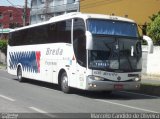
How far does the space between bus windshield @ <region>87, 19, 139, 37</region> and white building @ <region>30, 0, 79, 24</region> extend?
3880 cm

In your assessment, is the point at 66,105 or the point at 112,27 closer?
the point at 66,105

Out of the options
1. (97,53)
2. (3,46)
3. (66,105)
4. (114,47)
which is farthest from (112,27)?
(3,46)

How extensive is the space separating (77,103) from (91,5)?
37.5 meters

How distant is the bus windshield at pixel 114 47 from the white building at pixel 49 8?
128 ft

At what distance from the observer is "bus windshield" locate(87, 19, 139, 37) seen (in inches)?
721

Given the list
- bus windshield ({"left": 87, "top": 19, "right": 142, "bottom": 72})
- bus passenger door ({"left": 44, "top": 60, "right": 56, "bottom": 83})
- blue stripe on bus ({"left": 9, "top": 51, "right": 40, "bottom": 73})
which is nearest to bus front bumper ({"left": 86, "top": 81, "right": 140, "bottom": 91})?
bus windshield ({"left": 87, "top": 19, "right": 142, "bottom": 72})

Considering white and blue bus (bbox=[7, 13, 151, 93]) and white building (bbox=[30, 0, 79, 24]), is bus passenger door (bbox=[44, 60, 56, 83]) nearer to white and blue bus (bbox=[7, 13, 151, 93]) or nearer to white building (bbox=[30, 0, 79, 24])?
white and blue bus (bbox=[7, 13, 151, 93])

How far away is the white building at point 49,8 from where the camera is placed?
6003cm

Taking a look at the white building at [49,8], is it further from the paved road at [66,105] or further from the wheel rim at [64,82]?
the paved road at [66,105]

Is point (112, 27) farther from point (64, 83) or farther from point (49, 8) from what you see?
point (49, 8)

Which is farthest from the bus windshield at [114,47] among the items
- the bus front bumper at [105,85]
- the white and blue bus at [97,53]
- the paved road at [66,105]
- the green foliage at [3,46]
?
the green foliage at [3,46]

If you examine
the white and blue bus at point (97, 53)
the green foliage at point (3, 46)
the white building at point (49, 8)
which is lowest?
the green foliage at point (3, 46)

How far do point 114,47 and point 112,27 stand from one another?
0.89 metres

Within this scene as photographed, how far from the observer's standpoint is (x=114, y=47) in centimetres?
Result: 1828
